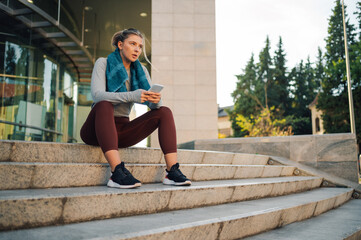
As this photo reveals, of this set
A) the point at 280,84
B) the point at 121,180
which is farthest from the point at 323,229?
the point at 280,84

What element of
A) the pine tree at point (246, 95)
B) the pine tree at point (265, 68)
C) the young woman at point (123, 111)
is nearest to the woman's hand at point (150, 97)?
the young woman at point (123, 111)

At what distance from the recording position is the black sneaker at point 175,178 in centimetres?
283

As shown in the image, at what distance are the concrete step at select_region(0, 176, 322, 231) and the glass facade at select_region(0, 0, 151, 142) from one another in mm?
6687

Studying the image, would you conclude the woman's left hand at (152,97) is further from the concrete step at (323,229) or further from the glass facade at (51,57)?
the glass facade at (51,57)

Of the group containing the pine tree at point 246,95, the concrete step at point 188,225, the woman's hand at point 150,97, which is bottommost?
the concrete step at point 188,225

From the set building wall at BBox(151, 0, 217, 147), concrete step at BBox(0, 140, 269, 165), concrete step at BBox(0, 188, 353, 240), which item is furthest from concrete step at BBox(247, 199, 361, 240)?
building wall at BBox(151, 0, 217, 147)

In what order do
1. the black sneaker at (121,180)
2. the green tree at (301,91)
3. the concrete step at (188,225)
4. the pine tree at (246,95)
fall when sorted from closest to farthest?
the concrete step at (188,225), the black sneaker at (121,180), the pine tree at (246,95), the green tree at (301,91)

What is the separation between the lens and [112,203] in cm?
215

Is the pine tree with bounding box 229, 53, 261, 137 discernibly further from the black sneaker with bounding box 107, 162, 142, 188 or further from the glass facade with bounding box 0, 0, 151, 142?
the black sneaker with bounding box 107, 162, 142, 188

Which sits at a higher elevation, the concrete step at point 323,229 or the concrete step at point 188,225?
the concrete step at point 188,225

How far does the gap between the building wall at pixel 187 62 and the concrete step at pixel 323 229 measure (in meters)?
6.96

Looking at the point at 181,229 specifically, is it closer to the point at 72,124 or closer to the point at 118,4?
the point at 118,4

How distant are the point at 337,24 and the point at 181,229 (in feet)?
141

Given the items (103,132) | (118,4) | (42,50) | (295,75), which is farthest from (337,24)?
(103,132)
